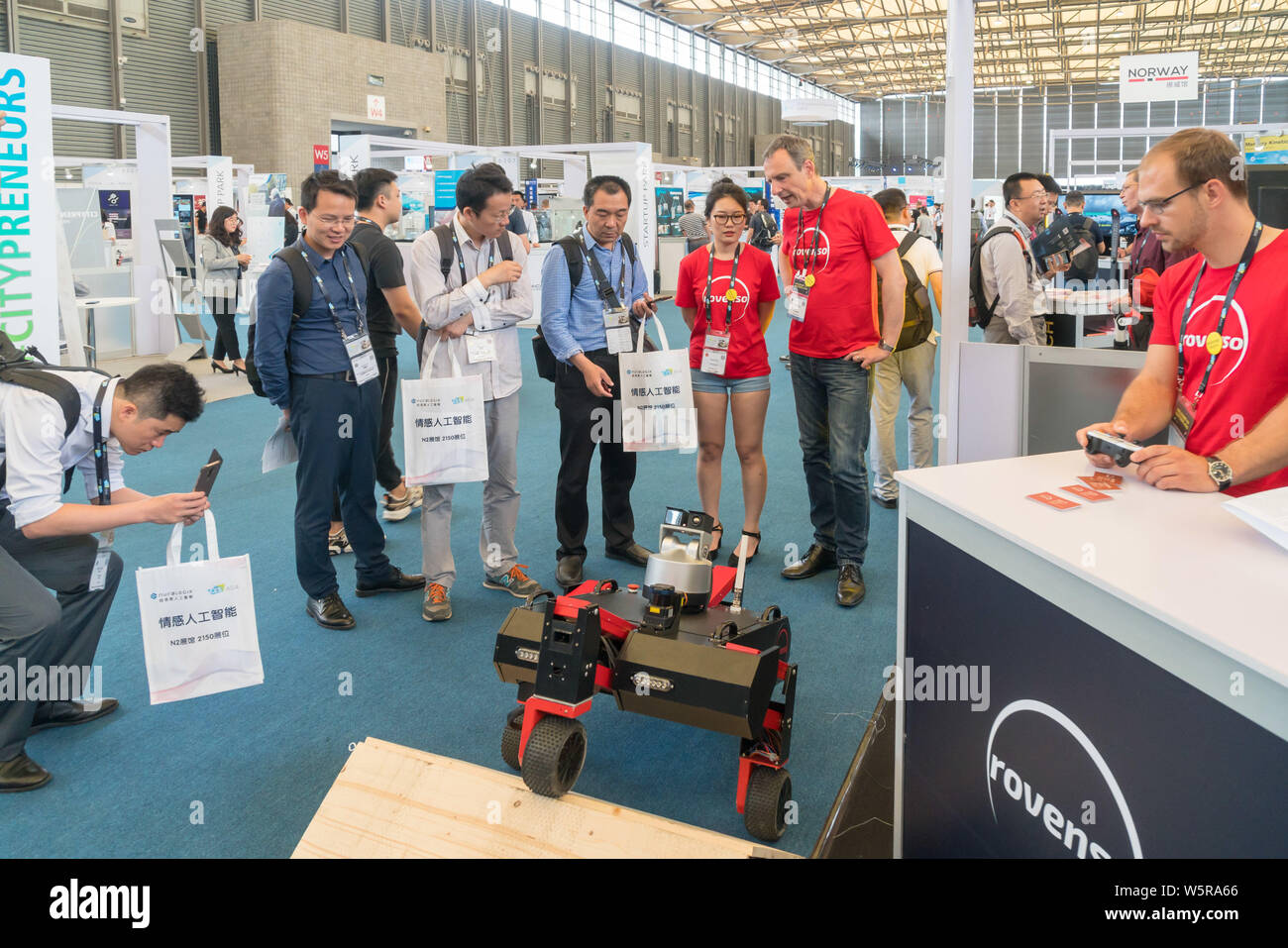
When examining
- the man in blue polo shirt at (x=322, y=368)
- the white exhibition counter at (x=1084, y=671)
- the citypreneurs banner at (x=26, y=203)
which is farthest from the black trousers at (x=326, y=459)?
the white exhibition counter at (x=1084, y=671)

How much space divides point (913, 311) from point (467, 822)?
10.4 feet

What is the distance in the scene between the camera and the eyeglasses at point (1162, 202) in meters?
1.77

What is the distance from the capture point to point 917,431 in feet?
15.4

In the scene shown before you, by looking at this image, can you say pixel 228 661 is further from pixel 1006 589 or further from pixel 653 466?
pixel 653 466

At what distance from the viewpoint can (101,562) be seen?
256 centimetres

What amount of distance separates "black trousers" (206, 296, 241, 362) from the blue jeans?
250 inches

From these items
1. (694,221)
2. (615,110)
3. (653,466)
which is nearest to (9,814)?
(653,466)

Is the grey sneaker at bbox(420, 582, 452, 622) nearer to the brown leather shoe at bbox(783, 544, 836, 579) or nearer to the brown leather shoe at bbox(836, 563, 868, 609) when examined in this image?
the brown leather shoe at bbox(783, 544, 836, 579)

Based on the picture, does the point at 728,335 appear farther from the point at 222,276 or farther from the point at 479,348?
the point at 222,276

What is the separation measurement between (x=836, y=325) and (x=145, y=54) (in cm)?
1412

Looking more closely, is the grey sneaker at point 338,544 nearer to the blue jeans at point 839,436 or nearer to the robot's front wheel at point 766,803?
the blue jeans at point 839,436

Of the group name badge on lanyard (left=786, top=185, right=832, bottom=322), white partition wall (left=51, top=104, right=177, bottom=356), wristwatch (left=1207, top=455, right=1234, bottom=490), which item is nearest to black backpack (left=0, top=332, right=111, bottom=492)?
name badge on lanyard (left=786, top=185, right=832, bottom=322)

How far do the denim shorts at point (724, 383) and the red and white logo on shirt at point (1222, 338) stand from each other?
6.06 ft

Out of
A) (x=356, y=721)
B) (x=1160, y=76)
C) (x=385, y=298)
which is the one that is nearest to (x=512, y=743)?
(x=356, y=721)
